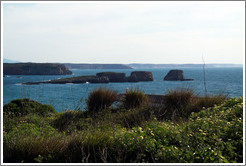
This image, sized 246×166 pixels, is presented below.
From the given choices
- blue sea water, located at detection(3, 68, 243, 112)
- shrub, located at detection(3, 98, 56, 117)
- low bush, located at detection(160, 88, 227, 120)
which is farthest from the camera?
shrub, located at detection(3, 98, 56, 117)

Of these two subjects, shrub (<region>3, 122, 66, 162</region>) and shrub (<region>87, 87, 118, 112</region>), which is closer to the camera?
shrub (<region>3, 122, 66, 162</region>)

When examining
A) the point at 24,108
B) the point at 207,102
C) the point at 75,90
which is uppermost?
the point at 207,102

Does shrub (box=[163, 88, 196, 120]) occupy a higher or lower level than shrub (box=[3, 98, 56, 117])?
higher

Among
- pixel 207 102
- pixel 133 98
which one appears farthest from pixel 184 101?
pixel 133 98

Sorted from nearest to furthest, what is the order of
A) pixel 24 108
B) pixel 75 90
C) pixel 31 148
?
pixel 31 148 → pixel 24 108 → pixel 75 90

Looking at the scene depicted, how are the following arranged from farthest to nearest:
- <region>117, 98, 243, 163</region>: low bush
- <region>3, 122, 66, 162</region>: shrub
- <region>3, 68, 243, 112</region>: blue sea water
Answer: <region>3, 68, 243, 112</region>: blue sea water < <region>3, 122, 66, 162</region>: shrub < <region>117, 98, 243, 163</region>: low bush

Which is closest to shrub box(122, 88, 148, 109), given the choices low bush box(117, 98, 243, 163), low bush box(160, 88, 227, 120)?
low bush box(160, 88, 227, 120)

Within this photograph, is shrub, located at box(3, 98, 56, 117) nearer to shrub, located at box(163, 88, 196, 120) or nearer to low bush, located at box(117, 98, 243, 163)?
shrub, located at box(163, 88, 196, 120)

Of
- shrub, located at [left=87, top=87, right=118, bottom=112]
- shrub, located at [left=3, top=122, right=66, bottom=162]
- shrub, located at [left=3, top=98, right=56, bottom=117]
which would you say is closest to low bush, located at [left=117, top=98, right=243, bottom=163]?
shrub, located at [left=3, top=122, right=66, bottom=162]

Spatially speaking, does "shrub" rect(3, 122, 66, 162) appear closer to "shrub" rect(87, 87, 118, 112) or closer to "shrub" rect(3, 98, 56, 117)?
"shrub" rect(3, 98, 56, 117)

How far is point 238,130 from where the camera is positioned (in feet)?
12.4

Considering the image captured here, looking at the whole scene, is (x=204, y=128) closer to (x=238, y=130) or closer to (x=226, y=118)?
(x=238, y=130)

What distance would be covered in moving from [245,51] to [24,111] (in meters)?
6.38

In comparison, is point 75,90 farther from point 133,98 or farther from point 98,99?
point 133,98
